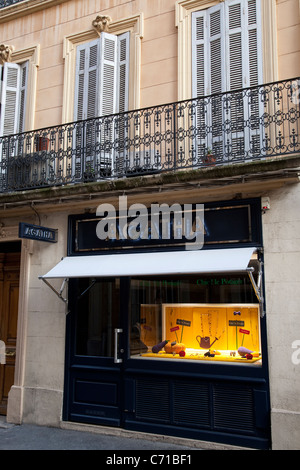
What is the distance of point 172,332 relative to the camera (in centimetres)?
709

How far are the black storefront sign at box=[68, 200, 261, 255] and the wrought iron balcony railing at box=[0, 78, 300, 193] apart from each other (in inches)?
27.9

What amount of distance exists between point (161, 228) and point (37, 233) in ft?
6.72

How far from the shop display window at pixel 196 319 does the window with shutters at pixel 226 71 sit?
6.78 feet

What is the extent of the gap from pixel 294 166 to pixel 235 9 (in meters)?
3.48

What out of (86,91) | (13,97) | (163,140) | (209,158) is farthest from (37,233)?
(13,97)

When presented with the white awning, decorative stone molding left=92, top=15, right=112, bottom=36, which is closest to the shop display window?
the white awning

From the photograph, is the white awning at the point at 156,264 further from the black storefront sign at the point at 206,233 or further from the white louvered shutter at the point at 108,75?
the white louvered shutter at the point at 108,75

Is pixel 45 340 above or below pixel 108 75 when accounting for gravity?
below

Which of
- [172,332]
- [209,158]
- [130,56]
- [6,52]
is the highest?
[6,52]

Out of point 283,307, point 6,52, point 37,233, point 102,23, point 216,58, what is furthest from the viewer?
point 6,52

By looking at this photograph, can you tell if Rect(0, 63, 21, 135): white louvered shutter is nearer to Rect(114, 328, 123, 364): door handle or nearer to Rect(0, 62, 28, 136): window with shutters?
Rect(0, 62, 28, 136): window with shutters

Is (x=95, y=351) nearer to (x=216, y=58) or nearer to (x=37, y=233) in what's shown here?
(x=37, y=233)

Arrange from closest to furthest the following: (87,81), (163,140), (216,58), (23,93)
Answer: (163,140), (216,58), (87,81), (23,93)

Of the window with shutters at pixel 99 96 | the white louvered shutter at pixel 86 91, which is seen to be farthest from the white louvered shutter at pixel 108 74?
the white louvered shutter at pixel 86 91
